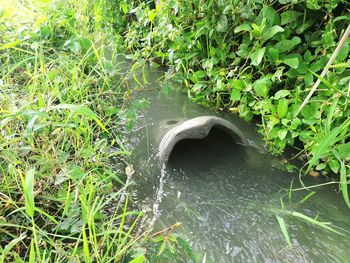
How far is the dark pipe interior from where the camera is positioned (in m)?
2.47

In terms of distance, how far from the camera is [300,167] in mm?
2342

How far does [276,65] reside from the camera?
2.57 meters

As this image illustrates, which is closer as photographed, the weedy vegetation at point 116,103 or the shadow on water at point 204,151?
the weedy vegetation at point 116,103

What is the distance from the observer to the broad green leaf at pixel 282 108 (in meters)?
2.28

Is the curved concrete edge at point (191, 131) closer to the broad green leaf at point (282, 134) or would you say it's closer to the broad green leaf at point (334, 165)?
the broad green leaf at point (282, 134)

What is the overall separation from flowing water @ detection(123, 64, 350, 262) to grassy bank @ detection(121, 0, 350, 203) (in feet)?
0.67

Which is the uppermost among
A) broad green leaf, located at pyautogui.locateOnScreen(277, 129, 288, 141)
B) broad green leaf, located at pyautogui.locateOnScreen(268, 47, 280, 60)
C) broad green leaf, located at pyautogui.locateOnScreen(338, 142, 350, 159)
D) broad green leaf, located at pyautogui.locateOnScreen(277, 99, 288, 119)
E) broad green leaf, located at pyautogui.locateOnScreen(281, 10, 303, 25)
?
broad green leaf, located at pyautogui.locateOnScreen(281, 10, 303, 25)

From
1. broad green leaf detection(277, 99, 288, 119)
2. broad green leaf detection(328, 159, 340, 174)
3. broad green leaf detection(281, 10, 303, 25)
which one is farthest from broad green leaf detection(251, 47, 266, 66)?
broad green leaf detection(328, 159, 340, 174)

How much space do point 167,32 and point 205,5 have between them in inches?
27.3

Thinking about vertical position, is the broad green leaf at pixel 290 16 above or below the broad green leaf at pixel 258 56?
above

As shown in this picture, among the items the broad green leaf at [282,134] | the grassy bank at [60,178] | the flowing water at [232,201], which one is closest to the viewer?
the grassy bank at [60,178]

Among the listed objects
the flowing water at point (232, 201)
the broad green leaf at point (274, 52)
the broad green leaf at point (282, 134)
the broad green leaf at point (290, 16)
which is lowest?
the flowing water at point (232, 201)

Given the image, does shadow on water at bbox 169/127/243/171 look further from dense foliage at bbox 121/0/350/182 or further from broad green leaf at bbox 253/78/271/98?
broad green leaf at bbox 253/78/271/98

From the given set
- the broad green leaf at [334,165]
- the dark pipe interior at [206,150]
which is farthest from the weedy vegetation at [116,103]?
the dark pipe interior at [206,150]
